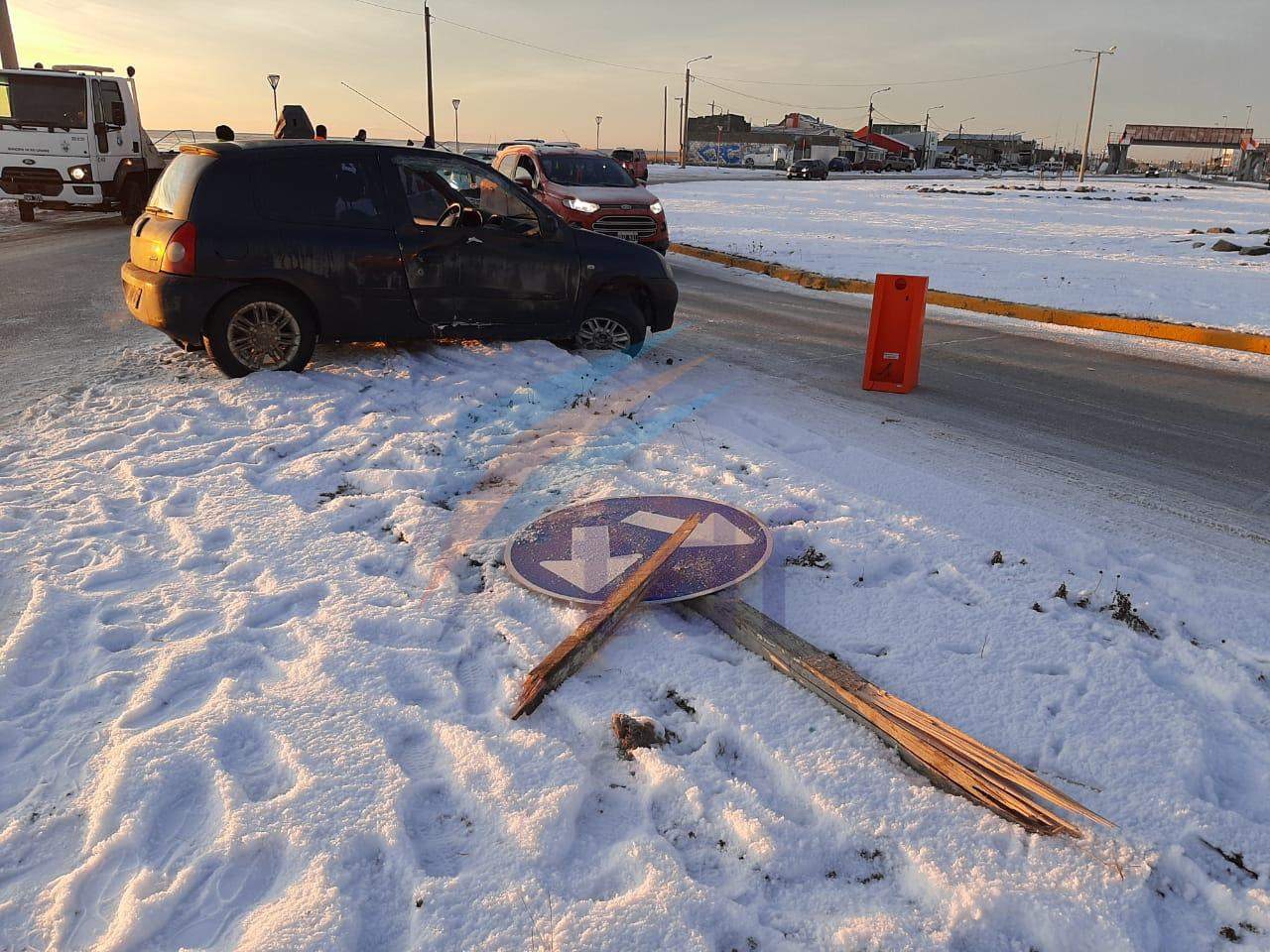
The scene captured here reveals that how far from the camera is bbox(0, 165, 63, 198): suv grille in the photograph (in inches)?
662

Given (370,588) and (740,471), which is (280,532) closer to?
(370,588)

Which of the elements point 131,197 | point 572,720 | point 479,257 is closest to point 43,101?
point 131,197

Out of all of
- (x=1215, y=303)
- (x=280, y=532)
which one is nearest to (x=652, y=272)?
(x=280, y=532)

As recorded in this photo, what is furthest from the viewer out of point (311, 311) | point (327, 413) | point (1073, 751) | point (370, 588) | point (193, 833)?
point (311, 311)

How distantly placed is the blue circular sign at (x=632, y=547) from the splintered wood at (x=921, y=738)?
41 cm

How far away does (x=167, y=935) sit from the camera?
Result: 6.91ft

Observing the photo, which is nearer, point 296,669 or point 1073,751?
point 1073,751

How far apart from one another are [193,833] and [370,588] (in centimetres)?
140

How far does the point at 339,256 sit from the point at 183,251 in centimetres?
108

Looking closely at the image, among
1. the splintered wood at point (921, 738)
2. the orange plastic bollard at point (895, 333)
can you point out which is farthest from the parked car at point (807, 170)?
the splintered wood at point (921, 738)

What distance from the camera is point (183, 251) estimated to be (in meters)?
6.21

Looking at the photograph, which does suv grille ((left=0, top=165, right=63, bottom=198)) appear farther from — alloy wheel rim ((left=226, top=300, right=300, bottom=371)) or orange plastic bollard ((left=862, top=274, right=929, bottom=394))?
orange plastic bollard ((left=862, top=274, right=929, bottom=394))

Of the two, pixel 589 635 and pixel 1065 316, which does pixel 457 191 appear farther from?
pixel 1065 316

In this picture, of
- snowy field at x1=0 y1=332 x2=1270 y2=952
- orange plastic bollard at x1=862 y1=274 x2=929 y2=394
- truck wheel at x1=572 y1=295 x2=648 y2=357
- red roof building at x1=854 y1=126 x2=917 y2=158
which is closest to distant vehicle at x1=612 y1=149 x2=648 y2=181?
truck wheel at x1=572 y1=295 x2=648 y2=357
